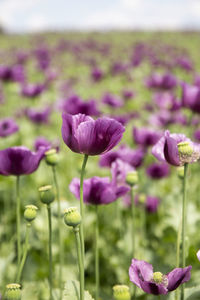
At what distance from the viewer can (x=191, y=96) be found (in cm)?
193

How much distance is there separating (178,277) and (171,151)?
322 mm

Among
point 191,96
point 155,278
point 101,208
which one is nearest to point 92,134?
point 155,278

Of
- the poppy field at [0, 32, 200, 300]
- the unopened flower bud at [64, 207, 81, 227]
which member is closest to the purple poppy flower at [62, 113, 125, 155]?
the poppy field at [0, 32, 200, 300]

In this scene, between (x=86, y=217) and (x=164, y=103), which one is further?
(x=164, y=103)

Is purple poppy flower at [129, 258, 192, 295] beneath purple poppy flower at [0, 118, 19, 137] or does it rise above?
beneath

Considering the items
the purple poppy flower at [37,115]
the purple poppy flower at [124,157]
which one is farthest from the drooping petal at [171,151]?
the purple poppy flower at [37,115]

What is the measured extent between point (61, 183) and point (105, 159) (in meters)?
1.42

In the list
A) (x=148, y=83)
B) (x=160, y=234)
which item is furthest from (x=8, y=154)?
(x=148, y=83)

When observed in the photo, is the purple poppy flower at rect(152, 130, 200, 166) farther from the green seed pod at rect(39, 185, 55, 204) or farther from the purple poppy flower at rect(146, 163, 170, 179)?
the purple poppy flower at rect(146, 163, 170, 179)

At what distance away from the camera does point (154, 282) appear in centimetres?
88

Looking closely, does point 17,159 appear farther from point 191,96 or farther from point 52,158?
point 191,96

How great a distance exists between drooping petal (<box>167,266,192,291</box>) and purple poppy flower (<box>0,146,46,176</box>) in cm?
58

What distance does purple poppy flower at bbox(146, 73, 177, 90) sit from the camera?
379 centimetres

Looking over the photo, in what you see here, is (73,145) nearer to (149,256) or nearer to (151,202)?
(149,256)
